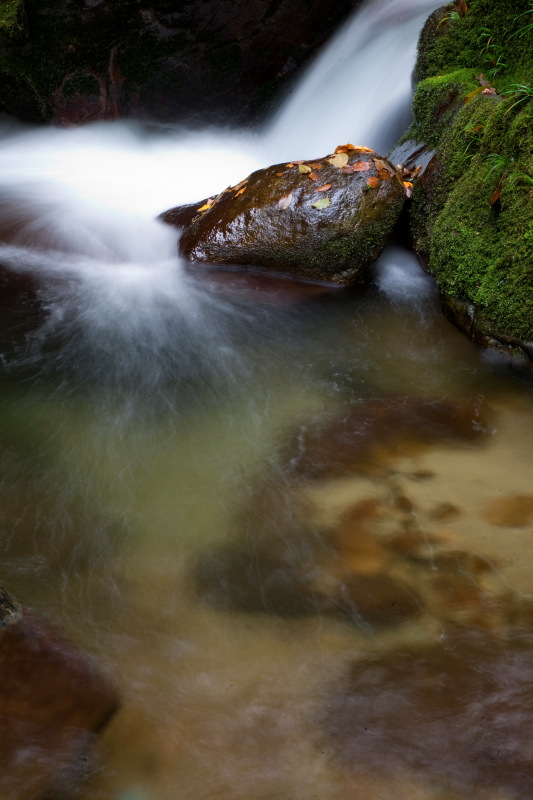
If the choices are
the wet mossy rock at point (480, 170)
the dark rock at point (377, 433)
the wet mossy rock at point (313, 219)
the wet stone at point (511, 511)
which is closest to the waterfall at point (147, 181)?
the wet mossy rock at point (313, 219)

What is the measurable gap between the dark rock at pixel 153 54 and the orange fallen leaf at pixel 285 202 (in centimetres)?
477

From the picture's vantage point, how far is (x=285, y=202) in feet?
18.2

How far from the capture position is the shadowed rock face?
6.26 feet

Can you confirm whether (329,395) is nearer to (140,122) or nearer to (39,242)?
(39,242)

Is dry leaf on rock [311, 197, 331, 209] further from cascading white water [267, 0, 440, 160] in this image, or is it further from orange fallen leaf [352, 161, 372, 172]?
cascading white water [267, 0, 440, 160]

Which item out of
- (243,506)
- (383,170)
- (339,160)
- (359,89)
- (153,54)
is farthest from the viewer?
(153,54)

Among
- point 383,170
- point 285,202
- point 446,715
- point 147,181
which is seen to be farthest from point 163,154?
point 446,715

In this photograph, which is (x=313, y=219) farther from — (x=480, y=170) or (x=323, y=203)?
(x=480, y=170)

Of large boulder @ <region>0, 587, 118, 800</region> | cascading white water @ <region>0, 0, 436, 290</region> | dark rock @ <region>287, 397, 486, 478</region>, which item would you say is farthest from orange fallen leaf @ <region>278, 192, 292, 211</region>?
large boulder @ <region>0, 587, 118, 800</region>

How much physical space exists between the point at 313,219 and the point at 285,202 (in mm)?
312

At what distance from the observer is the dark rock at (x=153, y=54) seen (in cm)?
874

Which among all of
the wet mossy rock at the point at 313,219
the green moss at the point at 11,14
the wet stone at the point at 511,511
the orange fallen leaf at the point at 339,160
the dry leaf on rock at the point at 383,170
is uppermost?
the green moss at the point at 11,14

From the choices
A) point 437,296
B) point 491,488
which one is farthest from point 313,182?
point 491,488

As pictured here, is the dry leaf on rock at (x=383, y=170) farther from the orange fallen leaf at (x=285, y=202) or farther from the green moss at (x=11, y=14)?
the green moss at (x=11, y=14)
